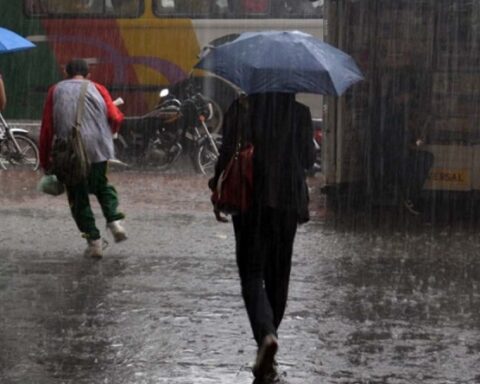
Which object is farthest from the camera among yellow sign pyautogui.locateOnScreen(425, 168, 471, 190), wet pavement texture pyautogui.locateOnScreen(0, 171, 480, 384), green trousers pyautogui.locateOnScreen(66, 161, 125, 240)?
yellow sign pyautogui.locateOnScreen(425, 168, 471, 190)

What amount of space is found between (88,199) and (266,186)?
404cm

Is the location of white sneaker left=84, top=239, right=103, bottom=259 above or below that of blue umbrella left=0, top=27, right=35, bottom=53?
below

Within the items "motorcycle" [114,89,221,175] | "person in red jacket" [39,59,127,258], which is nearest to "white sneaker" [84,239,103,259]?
"person in red jacket" [39,59,127,258]

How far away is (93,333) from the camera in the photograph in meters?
8.14

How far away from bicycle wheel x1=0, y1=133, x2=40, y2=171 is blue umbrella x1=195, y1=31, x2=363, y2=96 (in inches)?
426

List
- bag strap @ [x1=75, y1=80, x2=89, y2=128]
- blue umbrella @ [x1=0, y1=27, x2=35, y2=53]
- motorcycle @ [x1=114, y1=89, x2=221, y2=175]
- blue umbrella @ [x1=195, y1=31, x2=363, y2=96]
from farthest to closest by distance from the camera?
motorcycle @ [x1=114, y1=89, x2=221, y2=175]
blue umbrella @ [x1=0, y1=27, x2=35, y2=53]
bag strap @ [x1=75, y1=80, x2=89, y2=128]
blue umbrella @ [x1=195, y1=31, x2=363, y2=96]

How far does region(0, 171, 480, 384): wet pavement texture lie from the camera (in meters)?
→ 7.38

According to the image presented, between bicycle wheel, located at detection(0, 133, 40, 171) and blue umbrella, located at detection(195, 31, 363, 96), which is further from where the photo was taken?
bicycle wheel, located at detection(0, 133, 40, 171)

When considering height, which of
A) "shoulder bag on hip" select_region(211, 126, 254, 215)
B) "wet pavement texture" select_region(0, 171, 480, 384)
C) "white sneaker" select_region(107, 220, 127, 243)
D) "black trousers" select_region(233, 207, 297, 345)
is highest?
"shoulder bag on hip" select_region(211, 126, 254, 215)

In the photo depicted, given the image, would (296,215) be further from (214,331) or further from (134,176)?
(134,176)

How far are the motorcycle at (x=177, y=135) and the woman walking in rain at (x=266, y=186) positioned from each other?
10899 millimetres

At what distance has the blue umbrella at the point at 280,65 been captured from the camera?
727cm

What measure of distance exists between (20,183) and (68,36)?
5.24 meters

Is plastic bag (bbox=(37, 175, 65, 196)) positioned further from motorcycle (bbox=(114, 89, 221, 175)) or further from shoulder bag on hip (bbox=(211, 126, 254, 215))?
motorcycle (bbox=(114, 89, 221, 175))
